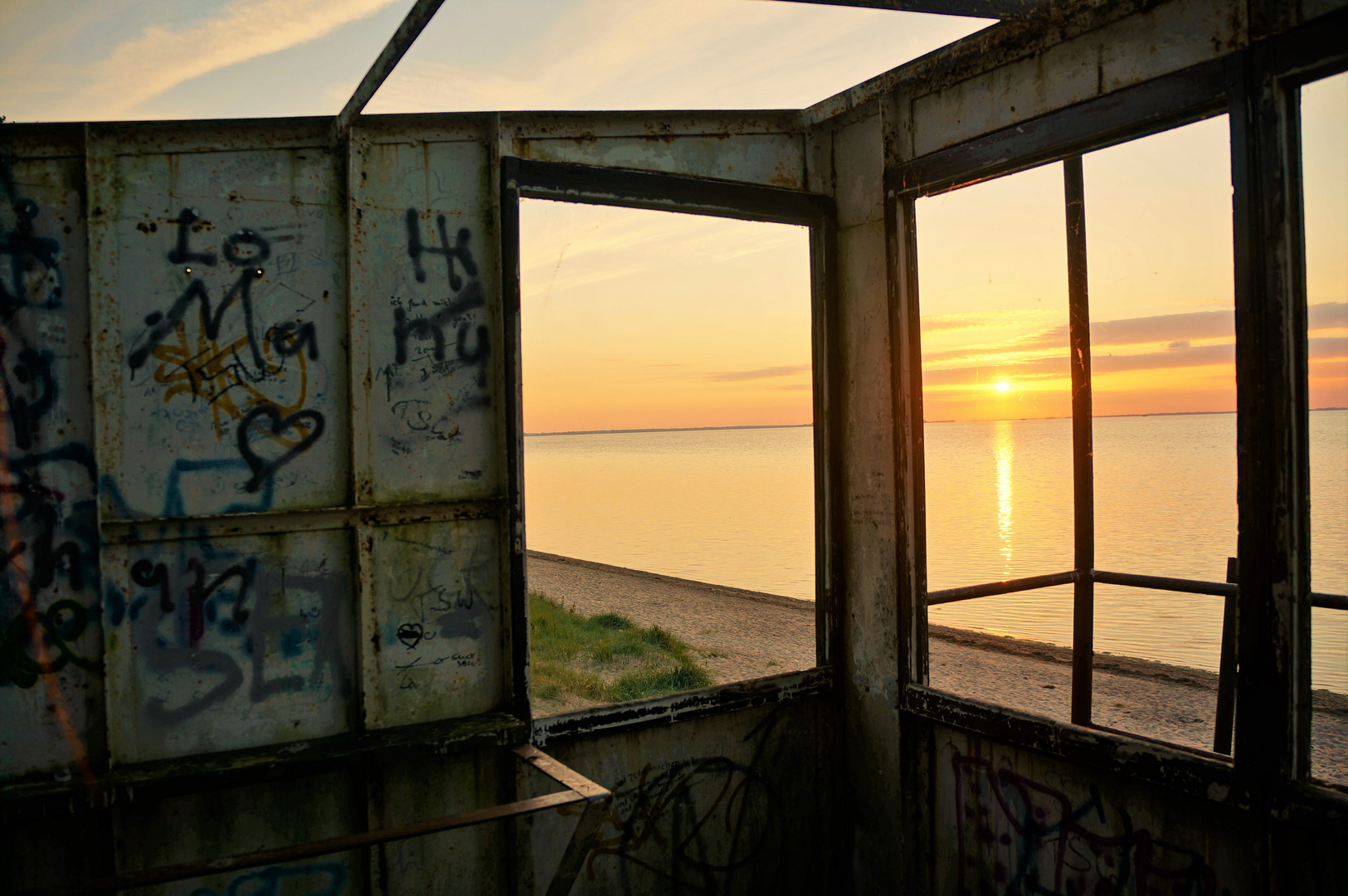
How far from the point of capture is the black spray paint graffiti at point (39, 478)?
8.85ft

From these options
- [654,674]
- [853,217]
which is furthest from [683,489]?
[853,217]

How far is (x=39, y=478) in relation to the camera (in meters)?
2.73

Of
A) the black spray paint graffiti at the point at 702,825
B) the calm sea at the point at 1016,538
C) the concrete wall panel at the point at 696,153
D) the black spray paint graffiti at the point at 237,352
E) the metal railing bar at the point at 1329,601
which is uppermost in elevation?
the concrete wall panel at the point at 696,153

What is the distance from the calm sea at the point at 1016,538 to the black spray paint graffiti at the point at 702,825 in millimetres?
8545

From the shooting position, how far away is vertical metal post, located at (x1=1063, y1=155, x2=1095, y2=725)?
4828 millimetres

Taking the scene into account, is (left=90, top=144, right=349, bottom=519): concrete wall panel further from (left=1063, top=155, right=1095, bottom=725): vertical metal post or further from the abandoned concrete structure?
(left=1063, top=155, right=1095, bottom=725): vertical metal post

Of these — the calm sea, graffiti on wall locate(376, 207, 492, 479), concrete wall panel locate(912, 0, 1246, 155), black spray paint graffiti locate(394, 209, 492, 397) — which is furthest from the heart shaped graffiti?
the calm sea

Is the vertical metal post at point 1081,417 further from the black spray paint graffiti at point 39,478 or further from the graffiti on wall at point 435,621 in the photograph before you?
the black spray paint graffiti at point 39,478

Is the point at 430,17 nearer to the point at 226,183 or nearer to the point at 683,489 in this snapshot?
the point at 226,183

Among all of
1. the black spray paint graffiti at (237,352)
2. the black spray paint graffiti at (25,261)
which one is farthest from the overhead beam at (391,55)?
the black spray paint graffiti at (25,261)

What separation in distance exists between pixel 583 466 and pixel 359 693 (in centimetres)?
7560

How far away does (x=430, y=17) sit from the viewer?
2.57 metres

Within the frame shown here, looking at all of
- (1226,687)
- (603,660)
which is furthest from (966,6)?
(603,660)

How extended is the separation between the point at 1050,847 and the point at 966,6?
10.1 ft
